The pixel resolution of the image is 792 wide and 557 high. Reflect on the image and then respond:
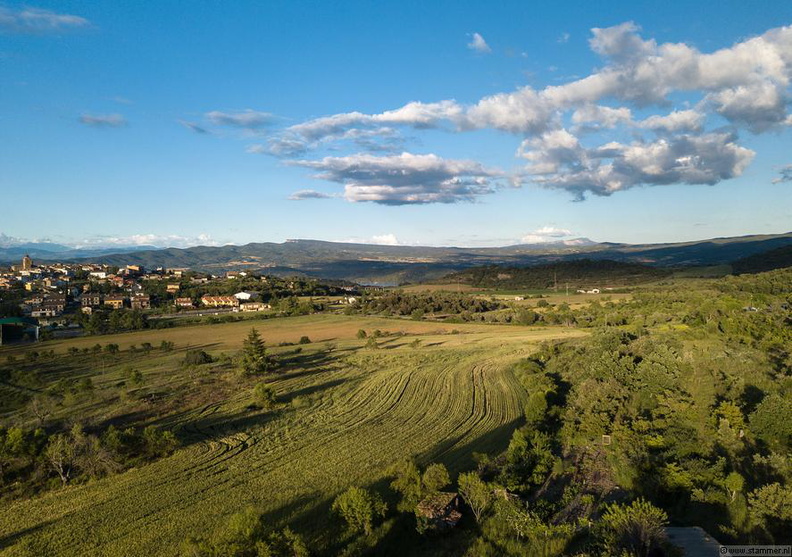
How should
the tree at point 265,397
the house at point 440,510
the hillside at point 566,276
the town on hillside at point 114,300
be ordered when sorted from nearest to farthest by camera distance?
the house at point 440,510
the tree at point 265,397
the town on hillside at point 114,300
the hillside at point 566,276

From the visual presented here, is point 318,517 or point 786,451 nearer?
point 318,517

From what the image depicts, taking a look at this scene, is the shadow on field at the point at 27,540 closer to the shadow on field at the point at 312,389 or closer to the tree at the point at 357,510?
the tree at the point at 357,510

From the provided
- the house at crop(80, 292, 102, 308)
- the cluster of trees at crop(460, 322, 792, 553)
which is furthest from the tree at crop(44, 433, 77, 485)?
the house at crop(80, 292, 102, 308)

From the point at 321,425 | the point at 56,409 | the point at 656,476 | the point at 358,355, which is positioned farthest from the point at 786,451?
the point at 56,409

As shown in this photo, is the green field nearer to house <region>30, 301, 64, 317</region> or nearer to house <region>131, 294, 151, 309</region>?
house <region>30, 301, 64, 317</region>

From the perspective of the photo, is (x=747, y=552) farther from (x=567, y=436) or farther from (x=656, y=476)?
(x=567, y=436)

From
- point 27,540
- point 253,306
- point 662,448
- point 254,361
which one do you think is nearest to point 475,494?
point 662,448

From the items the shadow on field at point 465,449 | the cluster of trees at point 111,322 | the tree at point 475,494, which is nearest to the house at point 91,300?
the cluster of trees at point 111,322
